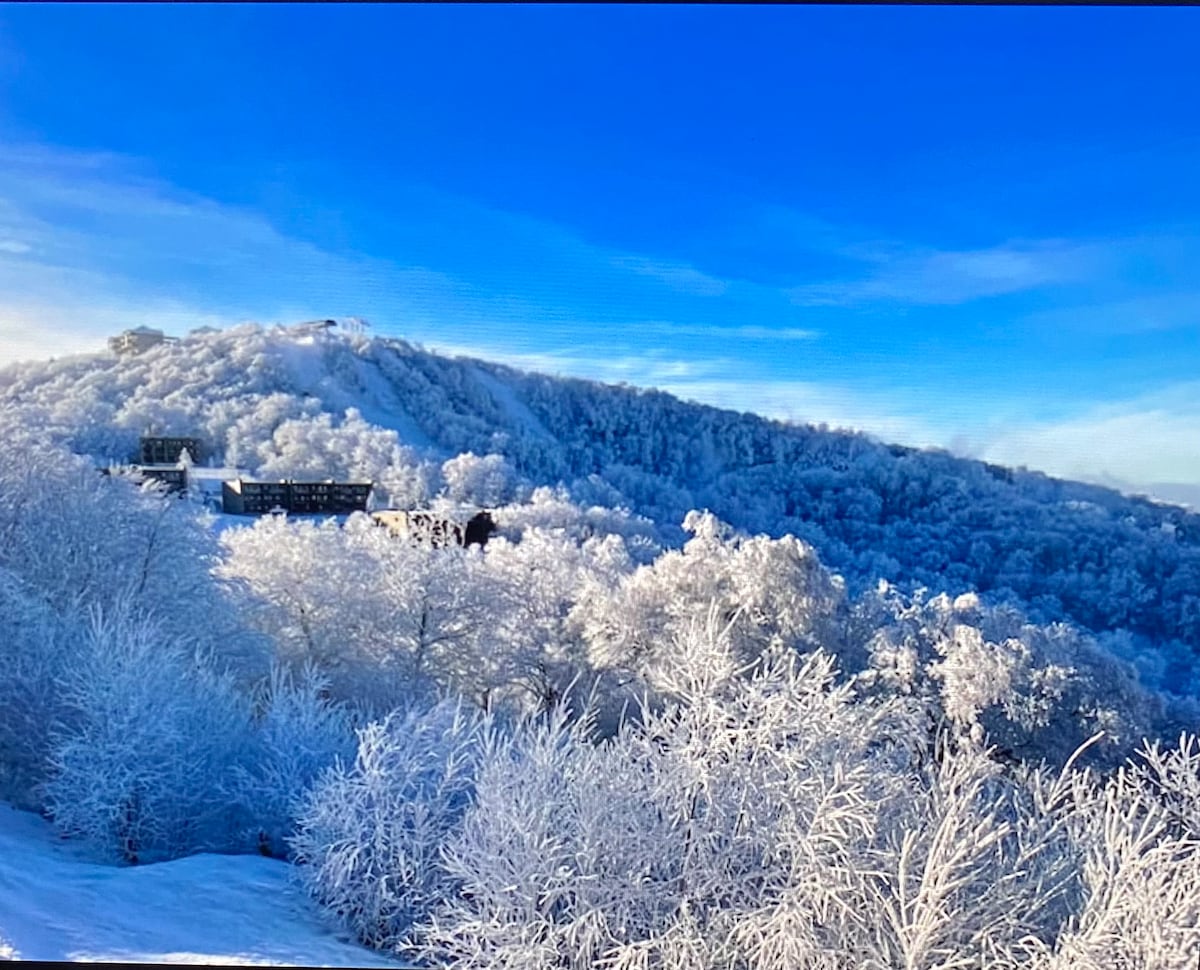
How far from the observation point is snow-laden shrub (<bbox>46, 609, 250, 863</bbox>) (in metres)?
3.39

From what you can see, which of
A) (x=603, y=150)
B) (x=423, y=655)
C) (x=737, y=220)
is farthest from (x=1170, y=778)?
(x=423, y=655)

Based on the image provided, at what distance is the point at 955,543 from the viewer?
11.2 ft

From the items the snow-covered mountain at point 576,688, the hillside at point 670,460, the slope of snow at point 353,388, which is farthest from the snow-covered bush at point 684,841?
the slope of snow at point 353,388

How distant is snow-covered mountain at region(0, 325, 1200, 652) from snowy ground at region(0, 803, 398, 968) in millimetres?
1478

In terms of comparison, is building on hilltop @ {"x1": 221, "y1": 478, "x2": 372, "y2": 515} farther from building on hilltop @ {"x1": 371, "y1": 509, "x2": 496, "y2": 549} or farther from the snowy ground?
the snowy ground

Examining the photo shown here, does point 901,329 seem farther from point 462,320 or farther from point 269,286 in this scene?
point 269,286

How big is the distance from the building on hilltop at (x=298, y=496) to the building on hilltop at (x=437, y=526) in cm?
12

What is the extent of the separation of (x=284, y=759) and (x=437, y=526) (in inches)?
40.6

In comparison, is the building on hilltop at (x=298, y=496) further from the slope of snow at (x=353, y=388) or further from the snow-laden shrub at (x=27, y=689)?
the snow-laden shrub at (x=27, y=689)

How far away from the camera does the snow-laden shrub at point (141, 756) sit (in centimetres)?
339

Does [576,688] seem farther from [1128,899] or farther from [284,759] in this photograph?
[1128,899]

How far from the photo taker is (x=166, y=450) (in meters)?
3.92

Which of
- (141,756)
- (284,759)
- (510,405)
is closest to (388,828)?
(284,759)

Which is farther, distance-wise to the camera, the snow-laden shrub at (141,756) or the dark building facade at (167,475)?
the dark building facade at (167,475)
